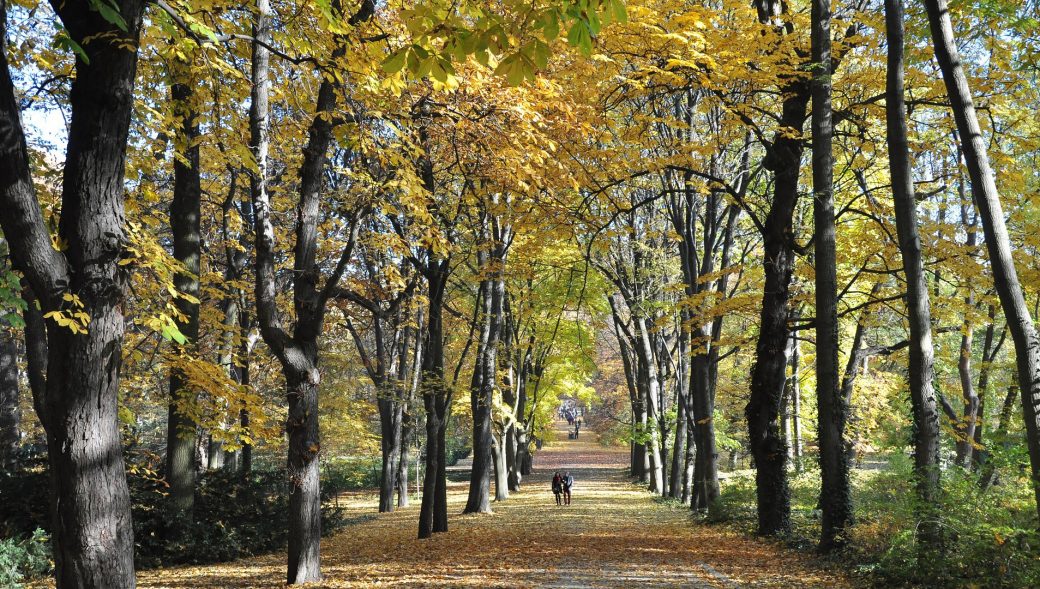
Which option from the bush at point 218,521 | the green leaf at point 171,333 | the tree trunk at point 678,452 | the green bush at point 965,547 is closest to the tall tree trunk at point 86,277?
the green leaf at point 171,333

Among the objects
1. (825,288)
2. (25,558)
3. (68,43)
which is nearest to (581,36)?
(68,43)

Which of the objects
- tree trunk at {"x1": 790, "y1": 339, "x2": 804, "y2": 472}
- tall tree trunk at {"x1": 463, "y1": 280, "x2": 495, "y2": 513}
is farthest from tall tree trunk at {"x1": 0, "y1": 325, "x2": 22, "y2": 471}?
tree trunk at {"x1": 790, "y1": 339, "x2": 804, "y2": 472}

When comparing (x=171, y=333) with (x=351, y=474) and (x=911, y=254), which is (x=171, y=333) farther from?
(x=351, y=474)

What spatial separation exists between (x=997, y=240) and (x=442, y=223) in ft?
38.6

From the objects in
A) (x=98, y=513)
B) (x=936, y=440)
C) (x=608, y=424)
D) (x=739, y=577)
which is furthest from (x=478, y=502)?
(x=608, y=424)

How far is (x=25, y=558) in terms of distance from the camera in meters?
10.6

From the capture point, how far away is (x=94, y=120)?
462 cm

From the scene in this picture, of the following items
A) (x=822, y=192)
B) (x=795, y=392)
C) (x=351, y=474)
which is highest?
(x=822, y=192)

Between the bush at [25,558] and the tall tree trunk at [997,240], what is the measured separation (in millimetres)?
11925

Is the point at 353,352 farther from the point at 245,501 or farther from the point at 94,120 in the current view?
the point at 94,120

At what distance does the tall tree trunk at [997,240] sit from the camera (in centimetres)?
586

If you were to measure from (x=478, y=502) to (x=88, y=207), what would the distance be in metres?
16.6

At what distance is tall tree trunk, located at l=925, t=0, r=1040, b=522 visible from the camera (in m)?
5.86

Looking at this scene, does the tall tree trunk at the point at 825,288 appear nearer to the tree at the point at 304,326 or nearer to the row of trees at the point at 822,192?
the row of trees at the point at 822,192
